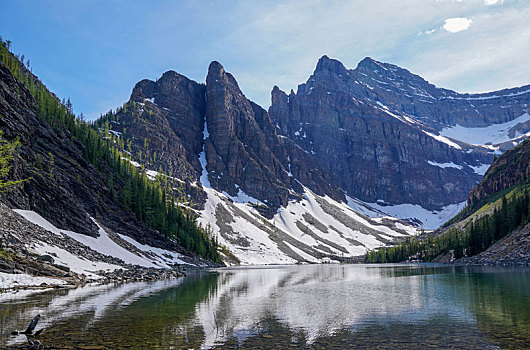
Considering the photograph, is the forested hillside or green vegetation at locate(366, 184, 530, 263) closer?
green vegetation at locate(366, 184, 530, 263)

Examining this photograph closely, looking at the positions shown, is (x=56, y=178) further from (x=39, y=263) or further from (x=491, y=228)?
(x=491, y=228)

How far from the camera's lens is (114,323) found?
25578 millimetres

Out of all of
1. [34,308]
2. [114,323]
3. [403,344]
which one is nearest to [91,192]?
[34,308]

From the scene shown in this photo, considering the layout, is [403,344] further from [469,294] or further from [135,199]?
[135,199]

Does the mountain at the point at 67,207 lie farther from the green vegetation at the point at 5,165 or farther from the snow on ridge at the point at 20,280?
the green vegetation at the point at 5,165

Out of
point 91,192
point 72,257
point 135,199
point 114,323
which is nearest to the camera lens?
point 114,323

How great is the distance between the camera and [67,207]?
3012 inches

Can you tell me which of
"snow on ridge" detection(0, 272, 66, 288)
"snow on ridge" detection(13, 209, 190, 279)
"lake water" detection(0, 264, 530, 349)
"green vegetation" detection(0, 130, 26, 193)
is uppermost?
"green vegetation" detection(0, 130, 26, 193)

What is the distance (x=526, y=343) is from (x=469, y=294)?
2373 cm

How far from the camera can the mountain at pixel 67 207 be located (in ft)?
175

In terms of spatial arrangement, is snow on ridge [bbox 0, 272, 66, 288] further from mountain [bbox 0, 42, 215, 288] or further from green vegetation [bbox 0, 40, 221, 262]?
green vegetation [bbox 0, 40, 221, 262]

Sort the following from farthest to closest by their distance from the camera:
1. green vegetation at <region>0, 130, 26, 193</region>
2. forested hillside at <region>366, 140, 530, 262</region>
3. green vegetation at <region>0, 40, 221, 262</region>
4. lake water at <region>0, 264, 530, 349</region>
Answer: forested hillside at <region>366, 140, 530, 262</region>
green vegetation at <region>0, 40, 221, 262</region>
green vegetation at <region>0, 130, 26, 193</region>
lake water at <region>0, 264, 530, 349</region>

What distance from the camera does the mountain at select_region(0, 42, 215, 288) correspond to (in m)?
53.4

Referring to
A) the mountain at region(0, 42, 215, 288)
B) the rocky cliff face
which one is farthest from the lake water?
the rocky cliff face
